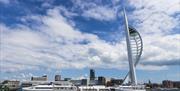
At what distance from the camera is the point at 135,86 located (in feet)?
470

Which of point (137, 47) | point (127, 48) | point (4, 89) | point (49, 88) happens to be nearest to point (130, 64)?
point (127, 48)

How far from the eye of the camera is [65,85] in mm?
140625

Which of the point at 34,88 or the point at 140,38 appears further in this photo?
the point at 140,38

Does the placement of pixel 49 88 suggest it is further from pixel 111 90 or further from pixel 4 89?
pixel 4 89

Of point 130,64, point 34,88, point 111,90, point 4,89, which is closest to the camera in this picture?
point 34,88

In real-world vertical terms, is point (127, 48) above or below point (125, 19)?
below

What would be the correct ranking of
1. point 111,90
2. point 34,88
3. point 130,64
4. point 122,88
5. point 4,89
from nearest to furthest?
point 34,88, point 122,88, point 130,64, point 111,90, point 4,89

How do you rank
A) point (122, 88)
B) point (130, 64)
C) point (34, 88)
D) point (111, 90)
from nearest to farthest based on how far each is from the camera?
point (34, 88) → point (122, 88) → point (130, 64) → point (111, 90)

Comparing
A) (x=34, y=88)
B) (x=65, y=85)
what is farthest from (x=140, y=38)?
(x=34, y=88)

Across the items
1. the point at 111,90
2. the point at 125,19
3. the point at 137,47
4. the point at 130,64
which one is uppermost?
the point at 125,19

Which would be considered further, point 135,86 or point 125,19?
point 125,19

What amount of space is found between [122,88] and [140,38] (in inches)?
1618

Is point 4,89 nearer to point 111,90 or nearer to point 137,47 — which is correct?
point 111,90

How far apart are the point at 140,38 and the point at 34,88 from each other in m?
69.8
